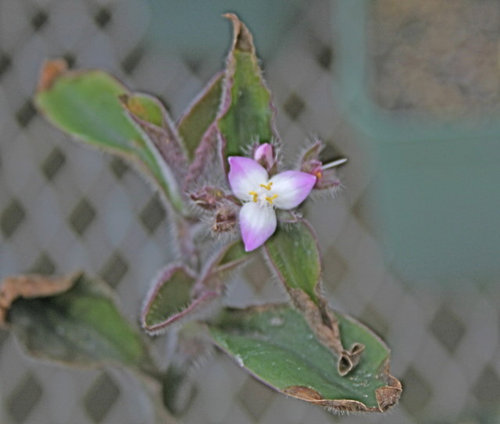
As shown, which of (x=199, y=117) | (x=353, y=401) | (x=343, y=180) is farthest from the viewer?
(x=343, y=180)

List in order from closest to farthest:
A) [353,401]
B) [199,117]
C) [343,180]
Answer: [353,401] → [199,117] → [343,180]

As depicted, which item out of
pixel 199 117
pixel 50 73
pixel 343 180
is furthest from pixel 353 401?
pixel 343 180

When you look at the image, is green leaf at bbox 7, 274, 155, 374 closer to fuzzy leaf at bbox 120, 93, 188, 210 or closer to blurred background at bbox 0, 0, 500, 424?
fuzzy leaf at bbox 120, 93, 188, 210

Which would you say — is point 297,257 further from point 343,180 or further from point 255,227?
point 343,180

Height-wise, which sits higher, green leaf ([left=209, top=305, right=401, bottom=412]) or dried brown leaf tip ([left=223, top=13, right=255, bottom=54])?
dried brown leaf tip ([left=223, top=13, right=255, bottom=54])

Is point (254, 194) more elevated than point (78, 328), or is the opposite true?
point (254, 194)

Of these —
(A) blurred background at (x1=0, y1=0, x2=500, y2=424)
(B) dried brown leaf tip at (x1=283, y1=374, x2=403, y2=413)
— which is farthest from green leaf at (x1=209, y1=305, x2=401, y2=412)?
(A) blurred background at (x1=0, y1=0, x2=500, y2=424)

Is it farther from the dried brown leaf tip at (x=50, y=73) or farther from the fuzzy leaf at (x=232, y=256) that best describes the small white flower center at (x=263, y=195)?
the dried brown leaf tip at (x=50, y=73)

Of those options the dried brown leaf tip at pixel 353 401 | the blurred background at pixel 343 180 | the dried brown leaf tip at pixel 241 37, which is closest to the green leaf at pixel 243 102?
the dried brown leaf tip at pixel 241 37
